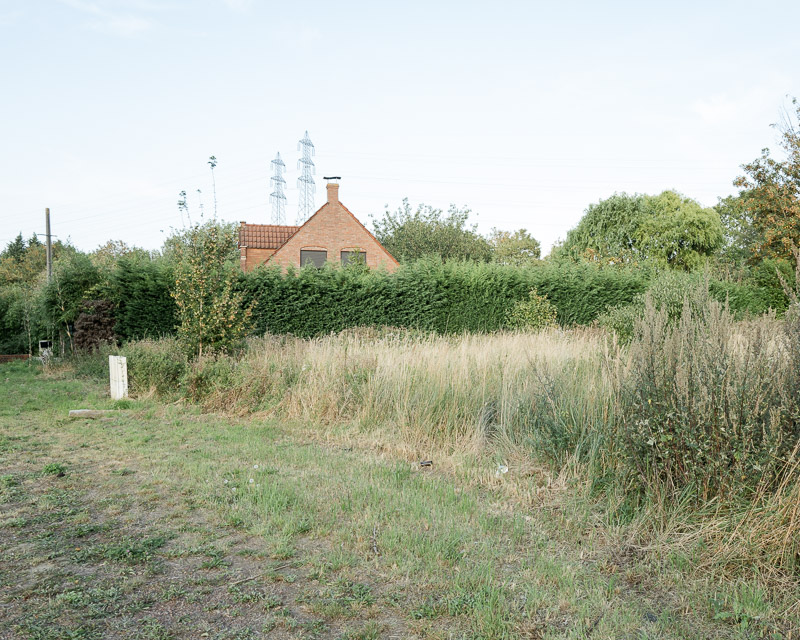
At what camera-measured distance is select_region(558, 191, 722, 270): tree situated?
31.6m

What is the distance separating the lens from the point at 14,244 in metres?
57.7

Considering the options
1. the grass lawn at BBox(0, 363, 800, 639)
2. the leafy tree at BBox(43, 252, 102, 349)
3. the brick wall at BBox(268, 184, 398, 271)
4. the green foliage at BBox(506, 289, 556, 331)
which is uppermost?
the brick wall at BBox(268, 184, 398, 271)

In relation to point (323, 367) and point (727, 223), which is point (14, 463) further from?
point (727, 223)

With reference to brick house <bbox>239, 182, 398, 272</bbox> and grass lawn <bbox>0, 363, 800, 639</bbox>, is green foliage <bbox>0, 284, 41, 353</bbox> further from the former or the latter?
grass lawn <bbox>0, 363, 800, 639</bbox>

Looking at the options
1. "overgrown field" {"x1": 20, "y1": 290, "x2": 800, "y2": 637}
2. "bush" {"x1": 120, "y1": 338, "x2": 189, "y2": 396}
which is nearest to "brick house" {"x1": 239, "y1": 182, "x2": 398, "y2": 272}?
"bush" {"x1": 120, "y1": 338, "x2": 189, "y2": 396}

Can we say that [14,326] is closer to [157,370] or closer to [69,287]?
[69,287]

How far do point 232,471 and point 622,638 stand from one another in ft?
12.2

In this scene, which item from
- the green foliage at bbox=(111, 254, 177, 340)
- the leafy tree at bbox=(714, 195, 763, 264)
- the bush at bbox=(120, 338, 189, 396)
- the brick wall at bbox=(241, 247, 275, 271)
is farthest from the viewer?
the brick wall at bbox=(241, 247, 275, 271)

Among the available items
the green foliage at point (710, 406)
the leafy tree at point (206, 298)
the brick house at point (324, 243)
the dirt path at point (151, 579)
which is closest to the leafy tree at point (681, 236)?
the brick house at point (324, 243)

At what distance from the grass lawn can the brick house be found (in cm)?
2323

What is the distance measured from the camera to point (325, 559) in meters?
3.32

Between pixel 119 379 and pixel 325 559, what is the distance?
24.8ft

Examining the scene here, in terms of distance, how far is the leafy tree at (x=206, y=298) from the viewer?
380 inches

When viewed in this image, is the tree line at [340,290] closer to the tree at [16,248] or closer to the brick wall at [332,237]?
the brick wall at [332,237]
